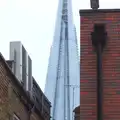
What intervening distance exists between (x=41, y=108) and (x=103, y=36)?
1151 centimetres

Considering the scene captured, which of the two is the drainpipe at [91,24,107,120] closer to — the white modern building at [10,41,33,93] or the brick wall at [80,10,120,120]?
the brick wall at [80,10,120,120]

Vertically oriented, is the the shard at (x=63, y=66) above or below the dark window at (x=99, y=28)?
above

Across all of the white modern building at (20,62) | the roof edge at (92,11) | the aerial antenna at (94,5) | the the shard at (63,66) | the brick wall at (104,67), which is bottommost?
the brick wall at (104,67)

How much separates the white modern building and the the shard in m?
72.8

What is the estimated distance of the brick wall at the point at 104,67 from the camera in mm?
12586

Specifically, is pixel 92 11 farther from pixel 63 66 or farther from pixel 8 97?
pixel 63 66

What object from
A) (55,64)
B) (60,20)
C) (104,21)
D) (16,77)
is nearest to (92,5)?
(104,21)

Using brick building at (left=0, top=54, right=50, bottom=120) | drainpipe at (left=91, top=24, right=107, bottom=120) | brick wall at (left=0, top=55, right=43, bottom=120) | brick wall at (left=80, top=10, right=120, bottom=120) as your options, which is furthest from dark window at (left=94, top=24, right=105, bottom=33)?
brick wall at (left=0, top=55, right=43, bottom=120)

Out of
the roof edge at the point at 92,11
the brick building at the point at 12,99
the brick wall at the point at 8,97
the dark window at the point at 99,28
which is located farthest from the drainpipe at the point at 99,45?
the brick wall at the point at 8,97

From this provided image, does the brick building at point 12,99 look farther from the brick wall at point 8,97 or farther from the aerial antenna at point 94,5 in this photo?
the aerial antenna at point 94,5

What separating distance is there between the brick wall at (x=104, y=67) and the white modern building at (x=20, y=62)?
18.5 ft

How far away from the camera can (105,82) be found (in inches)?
507

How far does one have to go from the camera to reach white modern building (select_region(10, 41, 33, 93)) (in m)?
18.9

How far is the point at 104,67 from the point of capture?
515 inches
